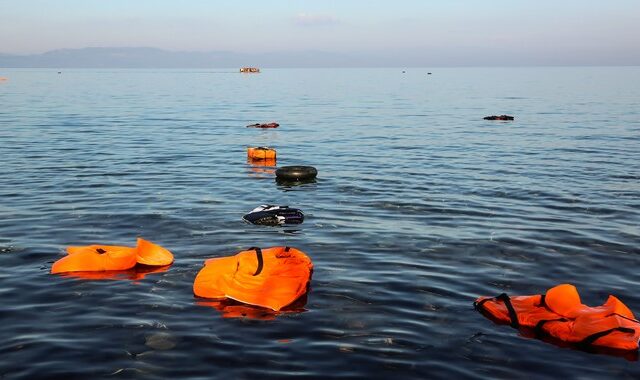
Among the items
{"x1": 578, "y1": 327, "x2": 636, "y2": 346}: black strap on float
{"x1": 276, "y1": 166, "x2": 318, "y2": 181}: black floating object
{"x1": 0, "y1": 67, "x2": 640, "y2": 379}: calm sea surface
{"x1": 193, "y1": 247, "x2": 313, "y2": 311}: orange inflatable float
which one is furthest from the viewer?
{"x1": 276, "y1": 166, "x2": 318, "y2": 181}: black floating object

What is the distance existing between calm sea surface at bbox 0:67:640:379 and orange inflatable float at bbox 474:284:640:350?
264mm

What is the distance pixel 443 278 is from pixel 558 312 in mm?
3264

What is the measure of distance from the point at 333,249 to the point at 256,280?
14.0 feet

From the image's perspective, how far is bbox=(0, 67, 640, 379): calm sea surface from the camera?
9914mm

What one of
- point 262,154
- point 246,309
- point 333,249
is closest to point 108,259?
point 246,309

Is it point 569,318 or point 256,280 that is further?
point 256,280

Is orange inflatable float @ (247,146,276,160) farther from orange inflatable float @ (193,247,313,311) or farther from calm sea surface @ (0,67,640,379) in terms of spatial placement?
orange inflatable float @ (193,247,313,311)

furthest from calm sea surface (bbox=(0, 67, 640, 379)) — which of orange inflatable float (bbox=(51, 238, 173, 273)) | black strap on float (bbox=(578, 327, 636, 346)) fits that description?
orange inflatable float (bbox=(51, 238, 173, 273))

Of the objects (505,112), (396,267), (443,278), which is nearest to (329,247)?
(396,267)

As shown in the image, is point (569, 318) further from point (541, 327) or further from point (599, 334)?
point (599, 334)

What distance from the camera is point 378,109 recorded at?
233ft

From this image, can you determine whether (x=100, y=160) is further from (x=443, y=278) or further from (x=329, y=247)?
(x=443, y=278)

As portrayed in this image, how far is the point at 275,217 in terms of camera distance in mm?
18703

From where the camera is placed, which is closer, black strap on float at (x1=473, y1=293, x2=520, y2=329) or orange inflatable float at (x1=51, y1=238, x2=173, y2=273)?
black strap on float at (x1=473, y1=293, x2=520, y2=329)
